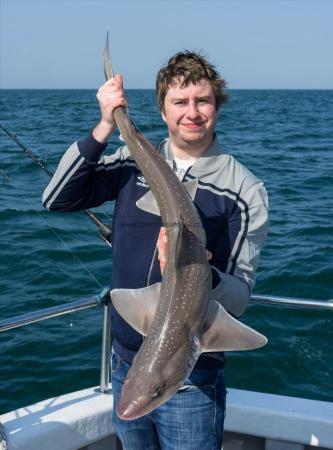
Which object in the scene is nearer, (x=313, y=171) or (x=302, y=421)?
(x=302, y=421)

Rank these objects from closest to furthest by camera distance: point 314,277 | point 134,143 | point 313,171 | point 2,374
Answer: point 134,143, point 2,374, point 314,277, point 313,171

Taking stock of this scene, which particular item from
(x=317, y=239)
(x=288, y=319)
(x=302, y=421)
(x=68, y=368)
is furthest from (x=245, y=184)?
(x=317, y=239)

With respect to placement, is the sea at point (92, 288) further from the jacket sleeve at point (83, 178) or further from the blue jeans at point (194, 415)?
the blue jeans at point (194, 415)

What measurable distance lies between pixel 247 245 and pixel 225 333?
0.51m

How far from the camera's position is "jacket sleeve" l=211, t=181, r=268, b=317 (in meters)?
2.91

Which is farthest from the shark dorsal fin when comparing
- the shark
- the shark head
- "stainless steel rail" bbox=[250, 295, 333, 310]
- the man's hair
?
"stainless steel rail" bbox=[250, 295, 333, 310]

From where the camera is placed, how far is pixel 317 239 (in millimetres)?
11492

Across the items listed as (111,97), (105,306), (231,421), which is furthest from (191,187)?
(231,421)

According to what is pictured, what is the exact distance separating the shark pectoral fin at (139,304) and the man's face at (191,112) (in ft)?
2.82

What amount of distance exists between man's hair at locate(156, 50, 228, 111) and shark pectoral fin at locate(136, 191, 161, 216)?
0.63m

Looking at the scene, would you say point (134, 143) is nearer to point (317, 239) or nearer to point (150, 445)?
point (150, 445)

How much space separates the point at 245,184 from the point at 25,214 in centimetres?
1023

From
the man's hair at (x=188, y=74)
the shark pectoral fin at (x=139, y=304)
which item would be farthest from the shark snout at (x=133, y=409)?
the man's hair at (x=188, y=74)

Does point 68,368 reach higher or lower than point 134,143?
lower
